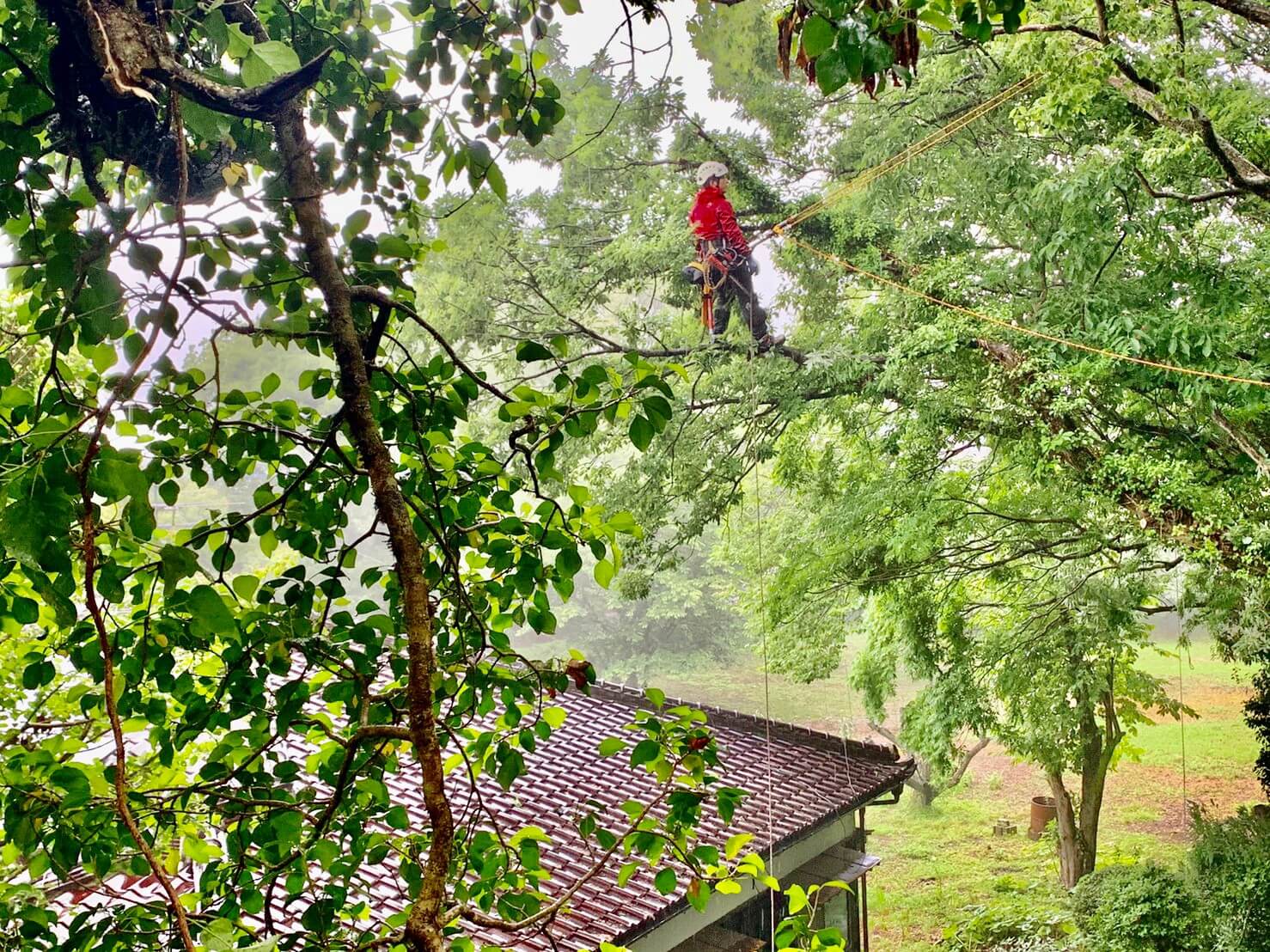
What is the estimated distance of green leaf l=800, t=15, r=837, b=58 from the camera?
1.28ft

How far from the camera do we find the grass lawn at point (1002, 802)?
16.1 ft

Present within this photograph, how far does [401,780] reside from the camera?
2330mm

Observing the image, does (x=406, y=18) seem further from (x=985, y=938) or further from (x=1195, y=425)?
(x=985, y=938)

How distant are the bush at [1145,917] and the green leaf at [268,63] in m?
3.82

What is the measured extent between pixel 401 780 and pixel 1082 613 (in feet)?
8.58

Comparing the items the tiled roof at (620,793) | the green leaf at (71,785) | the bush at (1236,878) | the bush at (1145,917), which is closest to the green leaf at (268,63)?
the green leaf at (71,785)

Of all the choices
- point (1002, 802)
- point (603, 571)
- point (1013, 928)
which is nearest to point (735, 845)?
point (603, 571)

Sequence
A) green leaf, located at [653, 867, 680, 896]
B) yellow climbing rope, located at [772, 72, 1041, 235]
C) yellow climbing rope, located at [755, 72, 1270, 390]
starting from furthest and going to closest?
yellow climbing rope, located at [772, 72, 1041, 235], yellow climbing rope, located at [755, 72, 1270, 390], green leaf, located at [653, 867, 680, 896]

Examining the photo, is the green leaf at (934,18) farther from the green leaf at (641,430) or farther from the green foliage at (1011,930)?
the green foliage at (1011,930)

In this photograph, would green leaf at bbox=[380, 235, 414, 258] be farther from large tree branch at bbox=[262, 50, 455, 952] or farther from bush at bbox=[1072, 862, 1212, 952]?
bush at bbox=[1072, 862, 1212, 952]

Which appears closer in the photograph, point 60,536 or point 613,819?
point 60,536

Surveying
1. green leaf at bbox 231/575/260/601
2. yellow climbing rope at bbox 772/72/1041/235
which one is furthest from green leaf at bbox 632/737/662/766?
yellow climbing rope at bbox 772/72/1041/235

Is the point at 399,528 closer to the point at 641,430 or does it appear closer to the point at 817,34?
the point at 641,430

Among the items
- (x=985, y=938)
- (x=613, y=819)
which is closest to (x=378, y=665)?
(x=613, y=819)
